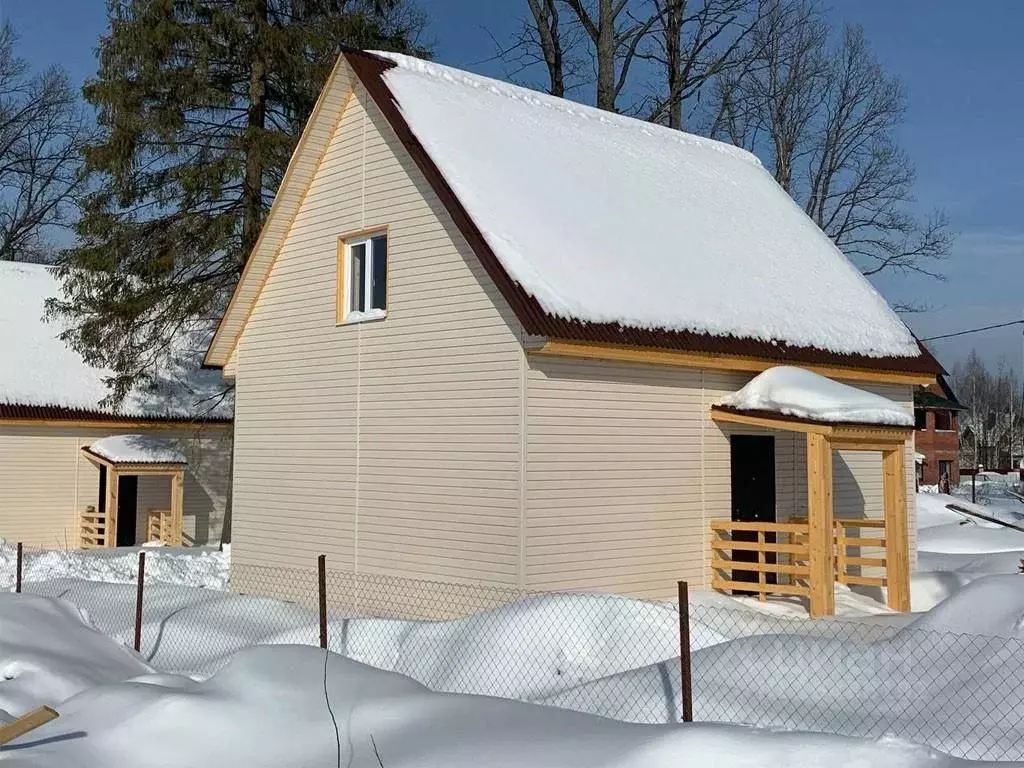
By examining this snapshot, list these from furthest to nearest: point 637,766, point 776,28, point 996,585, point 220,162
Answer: point 776,28 < point 220,162 < point 996,585 < point 637,766

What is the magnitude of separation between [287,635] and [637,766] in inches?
248

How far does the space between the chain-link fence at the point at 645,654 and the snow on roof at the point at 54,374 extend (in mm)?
11844

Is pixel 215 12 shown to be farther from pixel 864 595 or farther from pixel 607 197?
pixel 864 595

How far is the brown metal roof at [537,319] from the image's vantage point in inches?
451

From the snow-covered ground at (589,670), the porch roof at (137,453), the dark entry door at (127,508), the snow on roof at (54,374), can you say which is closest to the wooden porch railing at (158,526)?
the dark entry door at (127,508)

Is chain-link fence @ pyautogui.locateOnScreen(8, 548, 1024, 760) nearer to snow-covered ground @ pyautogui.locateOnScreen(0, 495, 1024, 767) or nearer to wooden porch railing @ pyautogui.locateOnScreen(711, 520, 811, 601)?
snow-covered ground @ pyautogui.locateOnScreen(0, 495, 1024, 767)

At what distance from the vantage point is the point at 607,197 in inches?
581

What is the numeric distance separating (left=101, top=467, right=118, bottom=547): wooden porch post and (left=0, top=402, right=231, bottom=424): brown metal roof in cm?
133

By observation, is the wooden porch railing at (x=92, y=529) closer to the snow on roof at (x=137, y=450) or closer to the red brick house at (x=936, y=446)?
the snow on roof at (x=137, y=450)

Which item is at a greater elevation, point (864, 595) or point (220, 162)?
point (220, 162)

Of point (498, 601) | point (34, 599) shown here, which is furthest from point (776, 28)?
point (34, 599)

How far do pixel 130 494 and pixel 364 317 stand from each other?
13918mm

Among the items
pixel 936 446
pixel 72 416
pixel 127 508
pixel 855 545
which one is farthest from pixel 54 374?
pixel 936 446

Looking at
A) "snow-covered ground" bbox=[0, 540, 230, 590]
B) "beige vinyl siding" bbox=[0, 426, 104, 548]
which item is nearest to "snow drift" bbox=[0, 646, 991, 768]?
"snow-covered ground" bbox=[0, 540, 230, 590]
